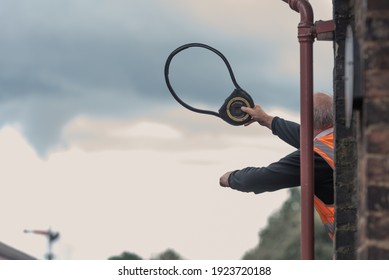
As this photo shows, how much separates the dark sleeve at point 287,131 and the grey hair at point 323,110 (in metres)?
0.15

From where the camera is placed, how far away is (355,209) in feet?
14.9

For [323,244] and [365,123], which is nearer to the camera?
[365,123]

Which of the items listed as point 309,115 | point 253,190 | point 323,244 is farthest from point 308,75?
point 323,244

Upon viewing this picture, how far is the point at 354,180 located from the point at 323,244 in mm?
37168

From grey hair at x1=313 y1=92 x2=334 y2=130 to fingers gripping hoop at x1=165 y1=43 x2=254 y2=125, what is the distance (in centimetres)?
39

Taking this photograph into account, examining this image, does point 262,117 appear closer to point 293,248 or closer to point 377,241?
point 377,241

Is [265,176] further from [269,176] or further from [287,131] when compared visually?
[287,131]

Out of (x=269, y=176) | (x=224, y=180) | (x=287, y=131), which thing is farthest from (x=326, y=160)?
(x=224, y=180)

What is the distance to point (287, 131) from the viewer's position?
572 centimetres

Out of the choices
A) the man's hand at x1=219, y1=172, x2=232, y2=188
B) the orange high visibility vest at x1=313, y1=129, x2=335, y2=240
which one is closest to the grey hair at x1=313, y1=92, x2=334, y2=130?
the orange high visibility vest at x1=313, y1=129, x2=335, y2=240

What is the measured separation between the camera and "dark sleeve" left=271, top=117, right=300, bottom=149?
224 inches

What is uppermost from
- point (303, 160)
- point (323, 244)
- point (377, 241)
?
point (323, 244)

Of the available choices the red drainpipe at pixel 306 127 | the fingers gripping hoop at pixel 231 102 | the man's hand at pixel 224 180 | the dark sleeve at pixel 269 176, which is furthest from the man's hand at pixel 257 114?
the red drainpipe at pixel 306 127

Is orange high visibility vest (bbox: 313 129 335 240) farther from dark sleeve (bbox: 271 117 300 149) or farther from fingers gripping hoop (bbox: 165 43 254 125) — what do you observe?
fingers gripping hoop (bbox: 165 43 254 125)
